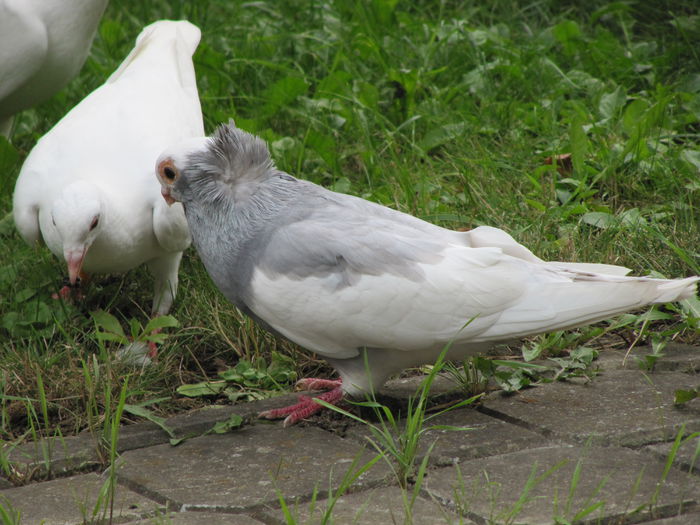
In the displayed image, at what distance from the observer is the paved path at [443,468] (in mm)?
2143

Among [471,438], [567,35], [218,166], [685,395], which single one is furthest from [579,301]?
[567,35]

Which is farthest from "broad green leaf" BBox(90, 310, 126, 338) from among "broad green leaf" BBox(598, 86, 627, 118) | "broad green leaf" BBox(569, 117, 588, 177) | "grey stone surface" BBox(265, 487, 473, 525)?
"broad green leaf" BBox(598, 86, 627, 118)

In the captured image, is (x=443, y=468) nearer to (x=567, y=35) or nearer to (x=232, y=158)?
(x=232, y=158)

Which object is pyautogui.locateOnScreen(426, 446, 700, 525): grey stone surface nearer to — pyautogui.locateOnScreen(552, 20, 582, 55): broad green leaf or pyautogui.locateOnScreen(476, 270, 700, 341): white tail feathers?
pyautogui.locateOnScreen(476, 270, 700, 341): white tail feathers

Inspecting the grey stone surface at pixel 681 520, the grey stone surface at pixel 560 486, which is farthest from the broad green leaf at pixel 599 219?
the grey stone surface at pixel 681 520

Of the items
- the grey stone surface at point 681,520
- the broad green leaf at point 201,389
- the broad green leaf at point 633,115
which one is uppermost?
the broad green leaf at point 633,115

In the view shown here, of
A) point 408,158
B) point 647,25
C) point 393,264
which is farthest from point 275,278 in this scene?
point 647,25

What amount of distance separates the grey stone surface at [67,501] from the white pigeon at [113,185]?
109cm

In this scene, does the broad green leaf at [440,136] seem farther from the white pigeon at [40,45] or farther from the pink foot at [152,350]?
the pink foot at [152,350]

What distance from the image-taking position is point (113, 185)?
3557 mm

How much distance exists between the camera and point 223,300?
3559 mm

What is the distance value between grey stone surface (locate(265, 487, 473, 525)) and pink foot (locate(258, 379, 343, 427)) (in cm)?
55

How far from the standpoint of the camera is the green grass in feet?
11.1

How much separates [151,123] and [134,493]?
1.81 m
